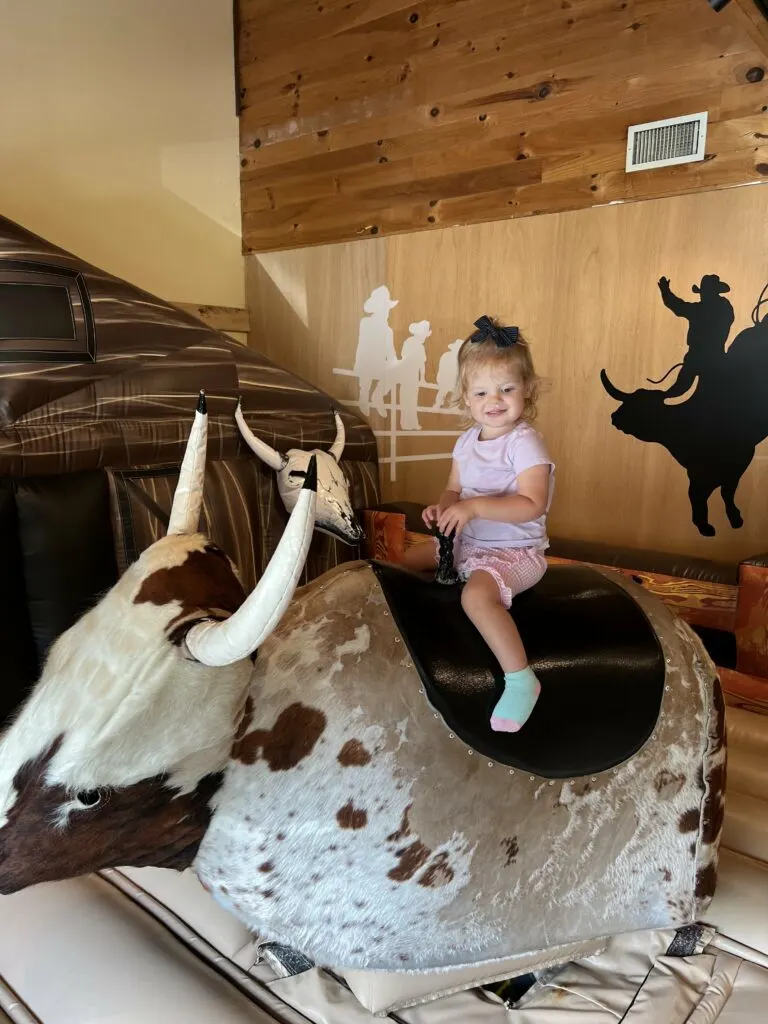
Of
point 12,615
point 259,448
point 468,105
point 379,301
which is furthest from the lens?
point 379,301

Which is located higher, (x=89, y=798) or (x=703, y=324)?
(x=703, y=324)

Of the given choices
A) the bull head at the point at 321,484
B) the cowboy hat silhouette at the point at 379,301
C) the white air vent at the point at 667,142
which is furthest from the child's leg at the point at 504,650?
the cowboy hat silhouette at the point at 379,301

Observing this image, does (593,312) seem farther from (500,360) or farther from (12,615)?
(12,615)

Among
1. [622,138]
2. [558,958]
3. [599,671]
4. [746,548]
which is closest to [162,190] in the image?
[622,138]

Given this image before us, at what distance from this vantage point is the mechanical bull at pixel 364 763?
2.86ft

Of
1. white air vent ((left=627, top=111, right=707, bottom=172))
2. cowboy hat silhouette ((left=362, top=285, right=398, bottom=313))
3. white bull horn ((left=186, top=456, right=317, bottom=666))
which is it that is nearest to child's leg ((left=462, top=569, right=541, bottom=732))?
white bull horn ((left=186, top=456, right=317, bottom=666))

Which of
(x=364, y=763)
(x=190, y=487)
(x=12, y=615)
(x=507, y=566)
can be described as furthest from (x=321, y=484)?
(x=364, y=763)

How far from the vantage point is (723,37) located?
7.70 ft

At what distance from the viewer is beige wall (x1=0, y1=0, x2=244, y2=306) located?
2795 millimetres

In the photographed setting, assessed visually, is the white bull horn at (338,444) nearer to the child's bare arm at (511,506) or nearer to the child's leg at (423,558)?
the child's leg at (423,558)

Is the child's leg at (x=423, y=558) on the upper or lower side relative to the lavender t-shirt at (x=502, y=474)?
lower

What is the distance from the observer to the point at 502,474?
1.40 m

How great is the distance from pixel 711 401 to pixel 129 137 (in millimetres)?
2666

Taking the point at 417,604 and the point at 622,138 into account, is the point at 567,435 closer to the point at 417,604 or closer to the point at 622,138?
the point at 622,138
